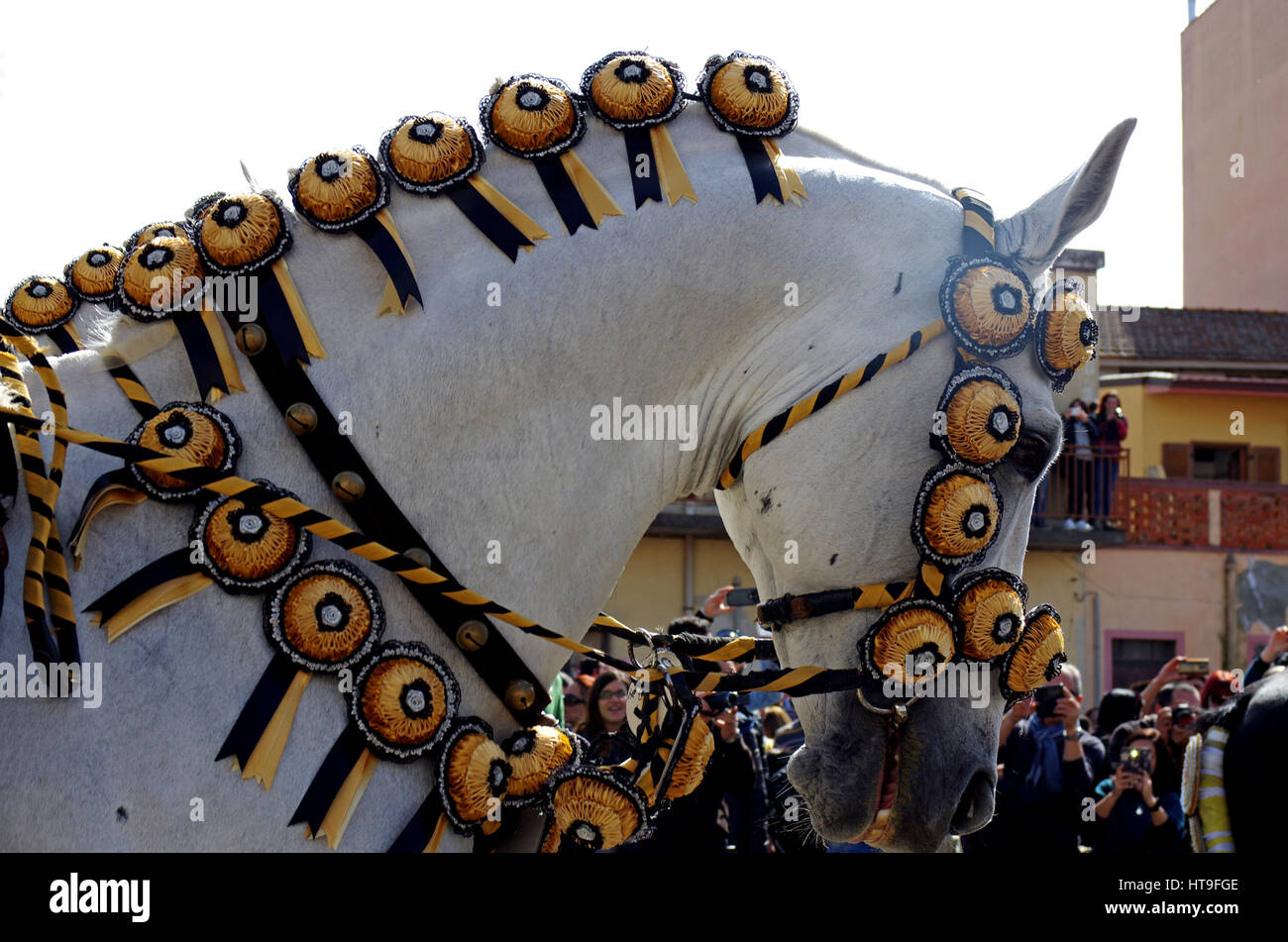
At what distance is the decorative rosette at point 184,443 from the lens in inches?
81.0

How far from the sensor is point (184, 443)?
2.07m

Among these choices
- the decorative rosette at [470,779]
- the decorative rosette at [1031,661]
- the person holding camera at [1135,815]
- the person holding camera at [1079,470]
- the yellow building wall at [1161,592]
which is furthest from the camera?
the yellow building wall at [1161,592]

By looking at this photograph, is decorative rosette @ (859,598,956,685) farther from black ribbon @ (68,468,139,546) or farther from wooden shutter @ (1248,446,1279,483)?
wooden shutter @ (1248,446,1279,483)

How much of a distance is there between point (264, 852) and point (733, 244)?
1.36m

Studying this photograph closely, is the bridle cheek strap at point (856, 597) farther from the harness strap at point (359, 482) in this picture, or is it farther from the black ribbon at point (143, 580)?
the black ribbon at point (143, 580)

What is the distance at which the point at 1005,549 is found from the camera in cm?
253

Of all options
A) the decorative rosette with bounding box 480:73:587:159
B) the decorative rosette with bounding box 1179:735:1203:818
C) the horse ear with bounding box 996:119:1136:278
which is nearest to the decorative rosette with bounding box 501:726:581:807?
the decorative rosette with bounding box 480:73:587:159

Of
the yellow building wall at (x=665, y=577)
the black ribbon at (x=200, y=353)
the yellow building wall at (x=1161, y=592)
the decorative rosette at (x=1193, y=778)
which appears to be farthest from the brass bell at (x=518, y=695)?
the yellow building wall at (x=1161, y=592)

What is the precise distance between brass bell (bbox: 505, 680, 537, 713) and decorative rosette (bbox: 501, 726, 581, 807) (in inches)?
2.2

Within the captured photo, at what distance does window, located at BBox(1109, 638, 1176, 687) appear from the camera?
73.4 feet

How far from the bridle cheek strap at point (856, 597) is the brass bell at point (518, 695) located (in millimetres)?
504

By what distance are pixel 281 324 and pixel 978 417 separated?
129 cm
